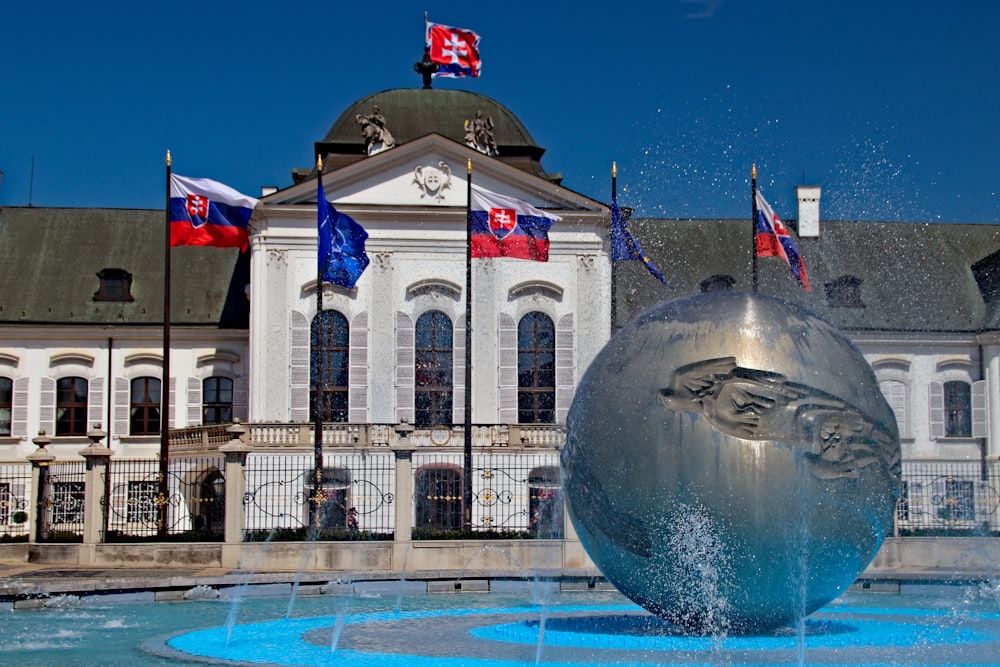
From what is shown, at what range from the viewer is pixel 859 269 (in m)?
46.2

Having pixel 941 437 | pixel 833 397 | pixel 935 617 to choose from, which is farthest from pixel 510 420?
pixel 833 397

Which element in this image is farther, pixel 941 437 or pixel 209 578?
pixel 941 437

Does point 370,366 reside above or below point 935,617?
above

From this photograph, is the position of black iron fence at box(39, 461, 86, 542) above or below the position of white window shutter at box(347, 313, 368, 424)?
below

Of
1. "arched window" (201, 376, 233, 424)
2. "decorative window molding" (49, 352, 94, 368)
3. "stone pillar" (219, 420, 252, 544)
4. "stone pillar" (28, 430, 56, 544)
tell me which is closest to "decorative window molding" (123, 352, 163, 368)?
"decorative window molding" (49, 352, 94, 368)

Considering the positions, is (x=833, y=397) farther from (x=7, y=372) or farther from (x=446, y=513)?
(x=7, y=372)

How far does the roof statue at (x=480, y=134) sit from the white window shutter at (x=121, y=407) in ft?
40.0

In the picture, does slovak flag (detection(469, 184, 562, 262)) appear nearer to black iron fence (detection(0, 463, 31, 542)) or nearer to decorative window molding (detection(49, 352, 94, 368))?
black iron fence (detection(0, 463, 31, 542))

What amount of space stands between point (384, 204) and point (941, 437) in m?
17.3

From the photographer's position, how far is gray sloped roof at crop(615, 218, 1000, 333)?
145ft

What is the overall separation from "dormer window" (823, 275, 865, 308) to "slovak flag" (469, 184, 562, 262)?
13954mm

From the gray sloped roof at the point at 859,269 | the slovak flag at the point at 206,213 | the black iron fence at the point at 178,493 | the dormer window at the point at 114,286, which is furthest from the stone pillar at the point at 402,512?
the dormer window at the point at 114,286

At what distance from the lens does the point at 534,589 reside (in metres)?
20.8

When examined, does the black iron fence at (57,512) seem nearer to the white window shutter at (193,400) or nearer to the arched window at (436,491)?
the white window shutter at (193,400)
